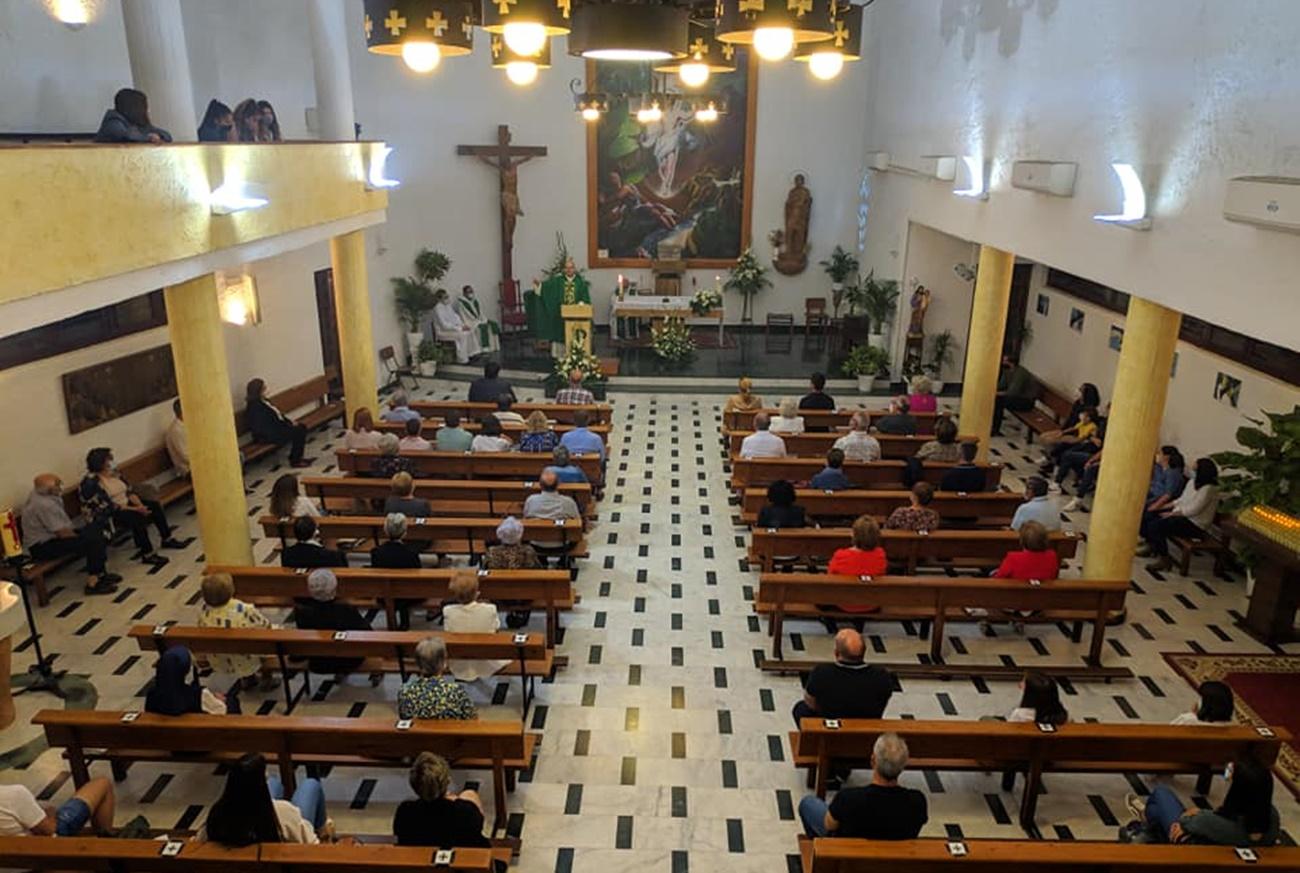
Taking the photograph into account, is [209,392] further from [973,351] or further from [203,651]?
[973,351]

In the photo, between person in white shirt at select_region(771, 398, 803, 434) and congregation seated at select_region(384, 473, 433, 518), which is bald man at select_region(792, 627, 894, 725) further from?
person in white shirt at select_region(771, 398, 803, 434)

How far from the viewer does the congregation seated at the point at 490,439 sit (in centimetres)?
1054

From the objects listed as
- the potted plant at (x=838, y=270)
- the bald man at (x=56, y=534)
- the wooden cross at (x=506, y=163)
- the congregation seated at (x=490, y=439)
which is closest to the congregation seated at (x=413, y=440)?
the congregation seated at (x=490, y=439)

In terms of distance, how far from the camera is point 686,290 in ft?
64.3

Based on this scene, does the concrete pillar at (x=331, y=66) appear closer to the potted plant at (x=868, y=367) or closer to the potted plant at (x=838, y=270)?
the potted plant at (x=868, y=367)

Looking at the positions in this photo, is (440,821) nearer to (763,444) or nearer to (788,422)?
(763,444)

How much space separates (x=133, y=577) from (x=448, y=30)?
7.82m

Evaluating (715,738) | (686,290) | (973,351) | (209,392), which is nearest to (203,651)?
(209,392)

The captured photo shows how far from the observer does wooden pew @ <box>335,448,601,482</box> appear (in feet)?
33.9

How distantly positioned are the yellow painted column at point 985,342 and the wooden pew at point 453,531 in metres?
6.35

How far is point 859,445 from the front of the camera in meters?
10.5

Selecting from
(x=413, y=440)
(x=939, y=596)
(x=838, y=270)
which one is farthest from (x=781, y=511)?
(x=838, y=270)

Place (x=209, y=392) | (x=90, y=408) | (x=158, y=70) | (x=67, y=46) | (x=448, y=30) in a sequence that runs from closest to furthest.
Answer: (x=448, y=30)
(x=158, y=70)
(x=209, y=392)
(x=67, y=46)
(x=90, y=408)

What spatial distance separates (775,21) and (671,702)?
523 centimetres
